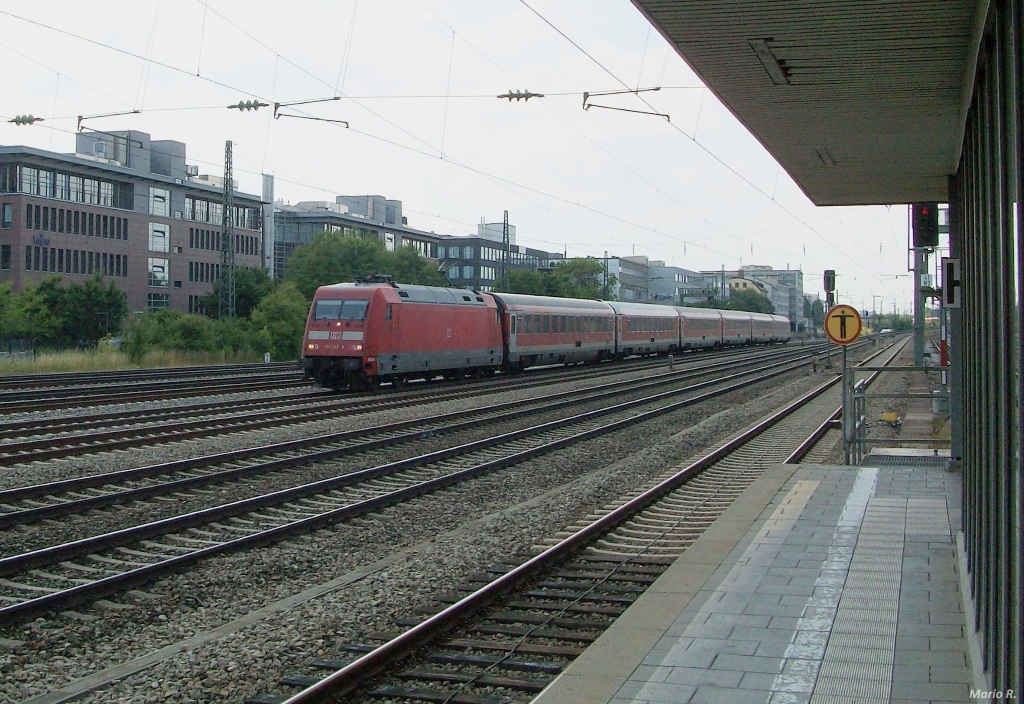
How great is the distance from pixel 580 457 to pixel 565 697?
415 inches

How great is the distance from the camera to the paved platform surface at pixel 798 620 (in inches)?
203

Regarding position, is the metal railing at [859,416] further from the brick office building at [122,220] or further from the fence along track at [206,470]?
the brick office building at [122,220]

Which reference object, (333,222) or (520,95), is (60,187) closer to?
(333,222)

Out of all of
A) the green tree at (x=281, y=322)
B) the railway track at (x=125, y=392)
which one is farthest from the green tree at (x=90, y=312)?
the railway track at (x=125, y=392)

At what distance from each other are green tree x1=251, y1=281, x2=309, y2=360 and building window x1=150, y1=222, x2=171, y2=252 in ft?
123

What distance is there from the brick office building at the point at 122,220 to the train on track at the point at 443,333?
3450 centimetres

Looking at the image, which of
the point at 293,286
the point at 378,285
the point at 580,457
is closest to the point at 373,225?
the point at 293,286

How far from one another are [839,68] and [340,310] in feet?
66.1

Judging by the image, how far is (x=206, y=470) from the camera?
1320cm

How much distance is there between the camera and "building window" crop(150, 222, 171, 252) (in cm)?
7950

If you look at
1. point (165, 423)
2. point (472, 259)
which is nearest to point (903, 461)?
point (165, 423)

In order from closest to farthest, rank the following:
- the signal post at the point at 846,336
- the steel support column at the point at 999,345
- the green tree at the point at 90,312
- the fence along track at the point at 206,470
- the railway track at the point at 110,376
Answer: the steel support column at the point at 999,345 < the fence along track at the point at 206,470 < the signal post at the point at 846,336 < the railway track at the point at 110,376 < the green tree at the point at 90,312

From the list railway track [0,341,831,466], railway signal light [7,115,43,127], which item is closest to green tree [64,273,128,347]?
railway signal light [7,115,43,127]

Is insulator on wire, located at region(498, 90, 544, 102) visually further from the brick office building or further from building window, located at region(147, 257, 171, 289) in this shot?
building window, located at region(147, 257, 171, 289)
